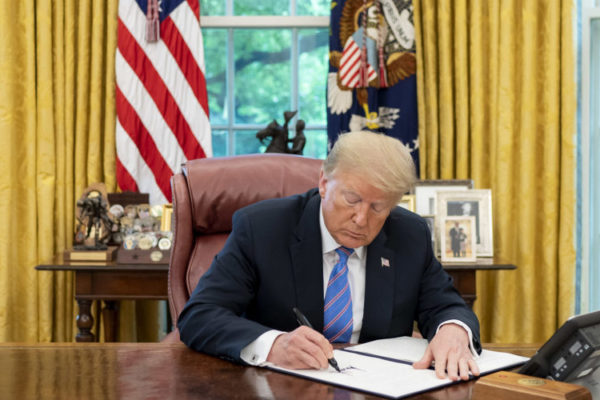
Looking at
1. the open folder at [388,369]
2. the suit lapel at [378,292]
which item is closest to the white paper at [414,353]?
the open folder at [388,369]

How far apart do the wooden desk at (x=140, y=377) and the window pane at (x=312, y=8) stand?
8.40 feet

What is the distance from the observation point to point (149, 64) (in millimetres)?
3477

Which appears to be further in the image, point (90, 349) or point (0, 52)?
point (0, 52)

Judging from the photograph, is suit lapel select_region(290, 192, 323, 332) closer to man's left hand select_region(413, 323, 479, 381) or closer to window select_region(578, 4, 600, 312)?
man's left hand select_region(413, 323, 479, 381)

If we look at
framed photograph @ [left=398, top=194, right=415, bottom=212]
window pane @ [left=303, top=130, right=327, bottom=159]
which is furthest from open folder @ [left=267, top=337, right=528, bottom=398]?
window pane @ [left=303, top=130, right=327, bottom=159]

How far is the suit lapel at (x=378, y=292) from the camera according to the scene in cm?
170

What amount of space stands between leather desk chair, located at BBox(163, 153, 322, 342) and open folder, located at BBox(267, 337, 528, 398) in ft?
2.62

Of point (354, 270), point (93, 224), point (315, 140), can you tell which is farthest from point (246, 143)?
point (354, 270)

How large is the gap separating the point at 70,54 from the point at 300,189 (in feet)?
5.71

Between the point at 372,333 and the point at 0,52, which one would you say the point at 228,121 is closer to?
the point at 0,52

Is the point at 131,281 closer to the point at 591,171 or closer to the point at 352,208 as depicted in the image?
the point at 352,208

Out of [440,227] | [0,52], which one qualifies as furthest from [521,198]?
[0,52]

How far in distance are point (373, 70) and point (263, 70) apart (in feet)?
2.16

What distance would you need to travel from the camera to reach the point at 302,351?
4.40ft
